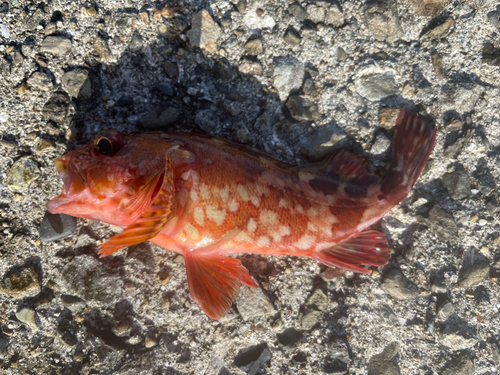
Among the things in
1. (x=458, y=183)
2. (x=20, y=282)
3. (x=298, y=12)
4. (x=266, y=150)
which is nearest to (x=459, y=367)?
(x=458, y=183)

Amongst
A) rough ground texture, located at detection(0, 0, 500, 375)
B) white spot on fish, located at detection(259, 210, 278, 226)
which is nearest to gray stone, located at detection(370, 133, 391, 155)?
rough ground texture, located at detection(0, 0, 500, 375)

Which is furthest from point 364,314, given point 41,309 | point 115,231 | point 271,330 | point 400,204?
point 41,309

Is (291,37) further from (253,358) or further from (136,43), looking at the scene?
(253,358)

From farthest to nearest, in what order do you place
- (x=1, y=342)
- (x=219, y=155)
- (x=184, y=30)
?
(x=184, y=30)
(x=1, y=342)
(x=219, y=155)

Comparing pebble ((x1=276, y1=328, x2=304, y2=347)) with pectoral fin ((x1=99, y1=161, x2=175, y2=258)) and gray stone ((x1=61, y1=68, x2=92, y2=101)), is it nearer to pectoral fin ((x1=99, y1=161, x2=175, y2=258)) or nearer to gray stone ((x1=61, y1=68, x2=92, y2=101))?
pectoral fin ((x1=99, y1=161, x2=175, y2=258))

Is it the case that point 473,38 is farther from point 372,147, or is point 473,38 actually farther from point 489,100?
point 372,147

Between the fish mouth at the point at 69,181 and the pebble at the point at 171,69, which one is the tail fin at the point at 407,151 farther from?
the fish mouth at the point at 69,181
